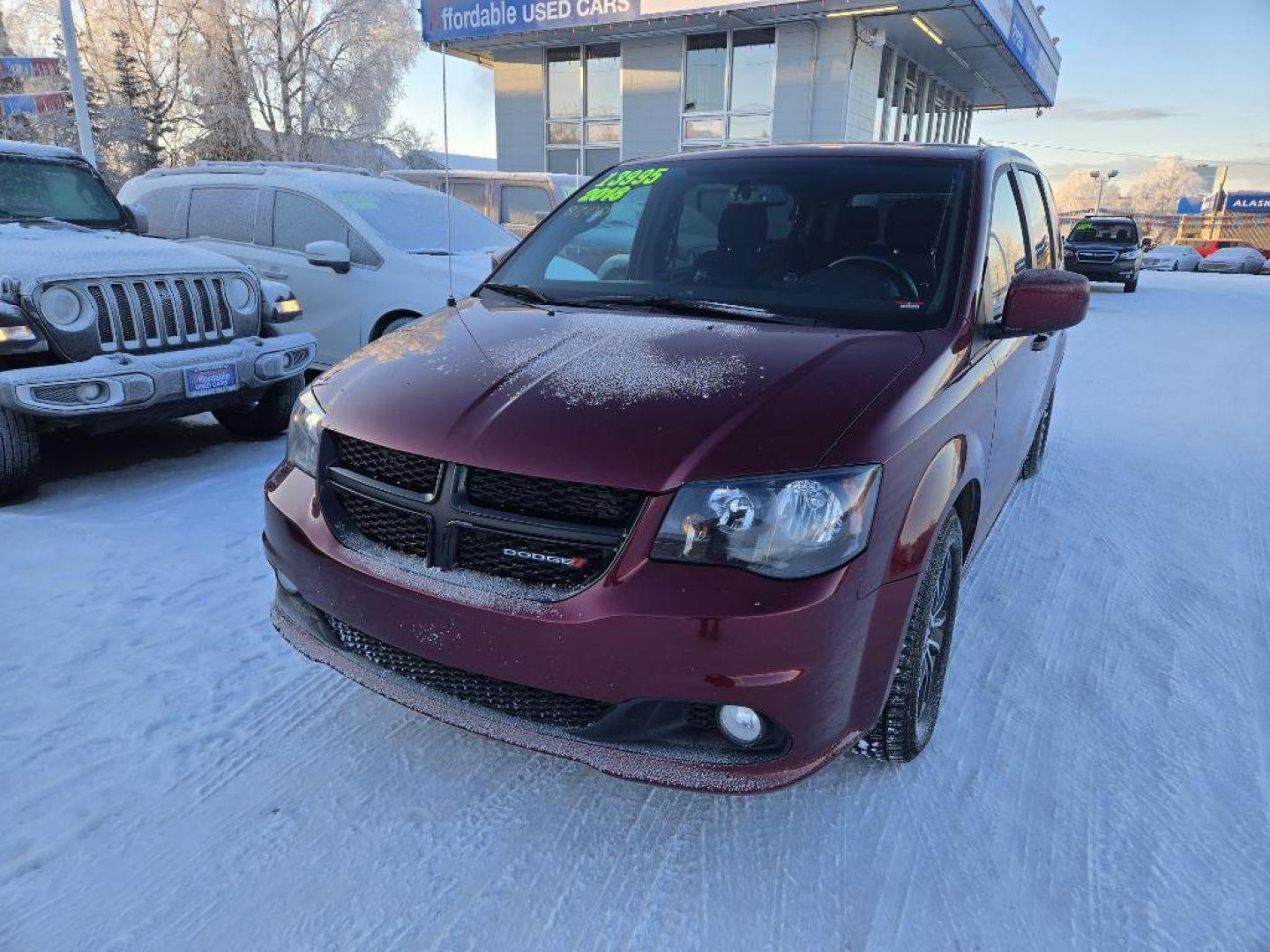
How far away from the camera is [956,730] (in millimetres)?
2502

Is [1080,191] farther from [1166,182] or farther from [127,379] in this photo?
[127,379]

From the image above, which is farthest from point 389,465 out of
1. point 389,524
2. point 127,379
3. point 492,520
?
point 127,379

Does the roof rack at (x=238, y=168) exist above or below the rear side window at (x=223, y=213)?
above

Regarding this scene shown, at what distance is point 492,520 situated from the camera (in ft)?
6.10

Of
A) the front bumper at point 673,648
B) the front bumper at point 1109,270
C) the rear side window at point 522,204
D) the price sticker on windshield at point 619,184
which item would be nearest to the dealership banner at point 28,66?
the rear side window at point 522,204

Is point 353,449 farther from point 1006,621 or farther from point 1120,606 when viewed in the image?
point 1120,606

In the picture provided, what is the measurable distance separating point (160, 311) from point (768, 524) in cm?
401

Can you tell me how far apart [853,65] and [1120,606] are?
15.9 metres

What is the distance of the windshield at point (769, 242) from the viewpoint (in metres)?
2.59

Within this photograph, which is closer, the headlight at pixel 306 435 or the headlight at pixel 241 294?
the headlight at pixel 306 435

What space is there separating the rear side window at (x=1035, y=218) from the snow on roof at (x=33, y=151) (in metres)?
5.98

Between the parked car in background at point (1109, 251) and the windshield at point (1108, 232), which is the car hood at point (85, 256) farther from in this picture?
the windshield at point (1108, 232)

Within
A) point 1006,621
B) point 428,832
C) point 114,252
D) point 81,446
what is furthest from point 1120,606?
point 81,446

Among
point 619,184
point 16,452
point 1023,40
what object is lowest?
point 16,452
